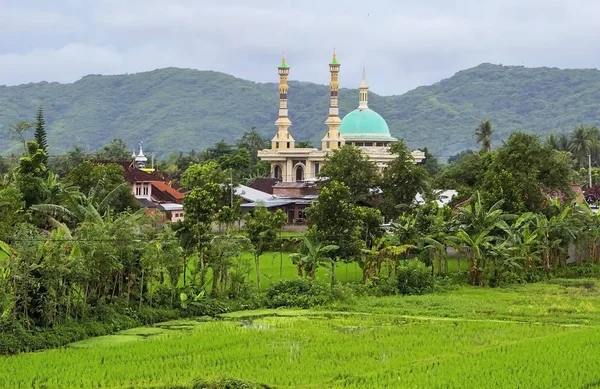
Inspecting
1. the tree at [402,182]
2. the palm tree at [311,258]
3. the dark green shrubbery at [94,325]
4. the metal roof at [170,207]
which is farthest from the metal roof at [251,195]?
the dark green shrubbery at [94,325]

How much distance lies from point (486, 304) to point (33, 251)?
43.5ft

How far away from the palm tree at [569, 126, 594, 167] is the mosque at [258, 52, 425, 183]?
1705 cm

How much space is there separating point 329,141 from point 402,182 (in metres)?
36.4

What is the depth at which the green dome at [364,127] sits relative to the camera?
82.1 m

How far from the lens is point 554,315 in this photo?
25625 mm

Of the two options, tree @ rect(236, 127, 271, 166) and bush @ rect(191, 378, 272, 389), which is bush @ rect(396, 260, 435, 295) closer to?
bush @ rect(191, 378, 272, 389)

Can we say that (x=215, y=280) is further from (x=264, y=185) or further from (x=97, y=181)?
(x=264, y=185)

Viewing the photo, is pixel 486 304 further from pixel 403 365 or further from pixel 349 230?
pixel 403 365


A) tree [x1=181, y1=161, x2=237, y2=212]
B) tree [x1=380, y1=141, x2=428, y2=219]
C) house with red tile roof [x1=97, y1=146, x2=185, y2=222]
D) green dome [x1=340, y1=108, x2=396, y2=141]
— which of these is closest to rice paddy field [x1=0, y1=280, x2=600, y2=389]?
tree [x1=380, y1=141, x2=428, y2=219]

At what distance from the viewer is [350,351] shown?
64.2 ft

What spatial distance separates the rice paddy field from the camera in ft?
54.2

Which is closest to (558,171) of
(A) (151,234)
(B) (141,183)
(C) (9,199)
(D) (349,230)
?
(D) (349,230)

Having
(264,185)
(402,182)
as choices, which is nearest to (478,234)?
(402,182)

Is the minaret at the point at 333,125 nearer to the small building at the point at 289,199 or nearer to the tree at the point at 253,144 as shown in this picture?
the small building at the point at 289,199
